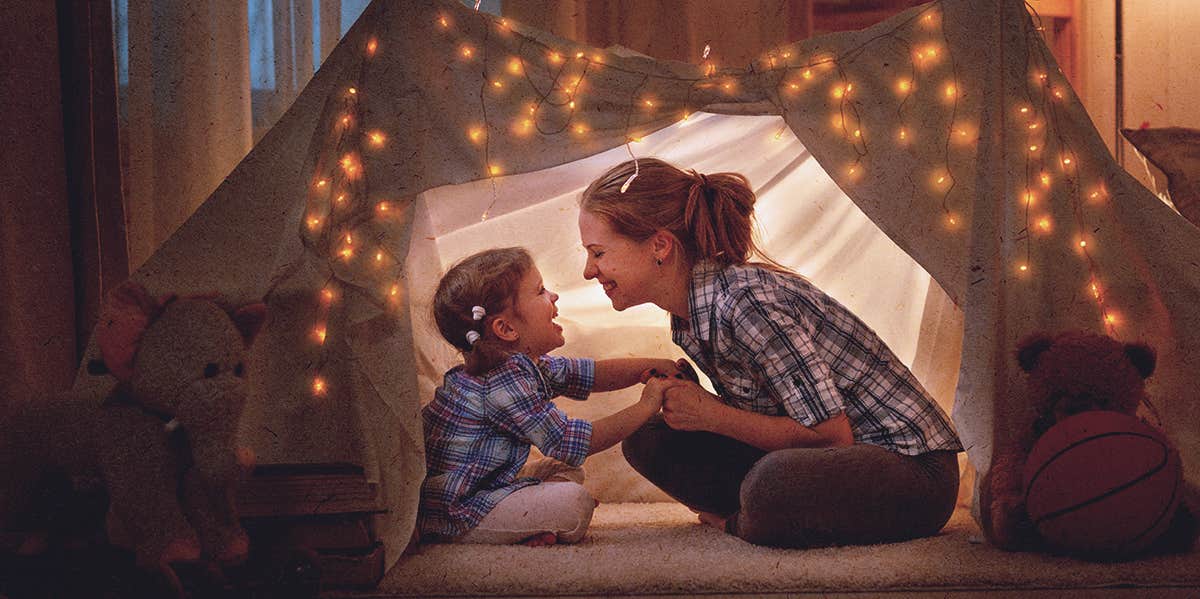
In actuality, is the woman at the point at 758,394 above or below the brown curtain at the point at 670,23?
below

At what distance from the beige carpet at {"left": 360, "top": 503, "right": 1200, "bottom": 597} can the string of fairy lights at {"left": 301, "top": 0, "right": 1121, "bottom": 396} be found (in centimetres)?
44

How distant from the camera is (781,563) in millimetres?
1570

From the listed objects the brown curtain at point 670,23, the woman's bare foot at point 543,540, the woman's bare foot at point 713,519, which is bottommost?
the woman's bare foot at point 713,519

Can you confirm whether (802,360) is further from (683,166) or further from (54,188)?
(54,188)

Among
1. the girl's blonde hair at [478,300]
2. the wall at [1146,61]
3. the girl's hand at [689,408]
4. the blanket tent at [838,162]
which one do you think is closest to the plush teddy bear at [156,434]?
the blanket tent at [838,162]

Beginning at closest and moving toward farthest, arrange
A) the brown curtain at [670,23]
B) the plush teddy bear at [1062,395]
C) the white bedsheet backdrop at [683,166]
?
the plush teddy bear at [1062,395] → the white bedsheet backdrop at [683,166] → the brown curtain at [670,23]

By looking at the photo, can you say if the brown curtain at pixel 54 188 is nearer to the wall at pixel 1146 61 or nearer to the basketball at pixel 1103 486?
the basketball at pixel 1103 486

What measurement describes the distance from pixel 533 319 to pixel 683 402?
0.31 m

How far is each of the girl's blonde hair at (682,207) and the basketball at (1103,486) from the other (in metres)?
0.61

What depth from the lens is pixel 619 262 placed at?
185 cm

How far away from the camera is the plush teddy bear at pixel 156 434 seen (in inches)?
58.9

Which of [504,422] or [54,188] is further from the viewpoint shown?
[54,188]

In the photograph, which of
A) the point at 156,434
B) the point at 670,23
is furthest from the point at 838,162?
the point at 156,434

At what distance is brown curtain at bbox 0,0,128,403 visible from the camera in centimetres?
205
